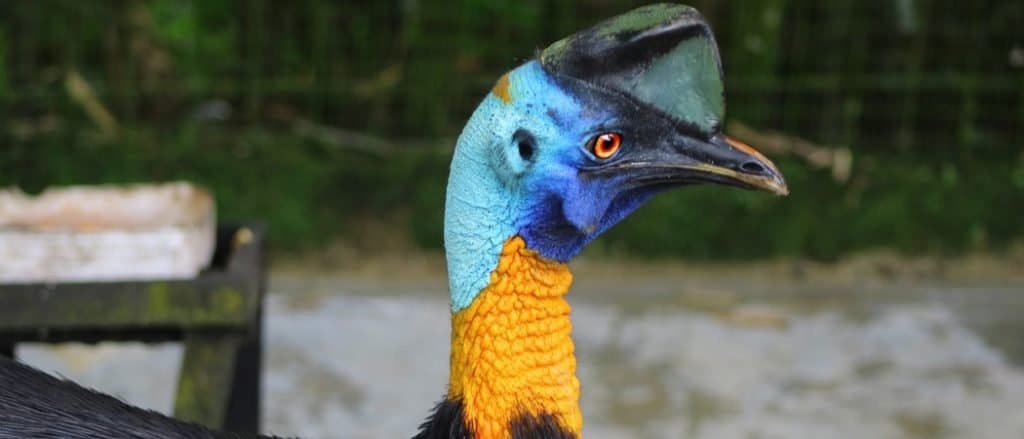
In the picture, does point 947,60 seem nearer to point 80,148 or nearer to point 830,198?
point 830,198

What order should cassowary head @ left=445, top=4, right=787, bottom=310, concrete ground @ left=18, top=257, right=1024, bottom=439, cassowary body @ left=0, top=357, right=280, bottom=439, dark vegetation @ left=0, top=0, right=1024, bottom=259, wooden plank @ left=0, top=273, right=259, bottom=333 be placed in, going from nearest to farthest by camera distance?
cassowary head @ left=445, top=4, right=787, bottom=310 < cassowary body @ left=0, top=357, right=280, bottom=439 < wooden plank @ left=0, top=273, right=259, bottom=333 < concrete ground @ left=18, top=257, right=1024, bottom=439 < dark vegetation @ left=0, top=0, right=1024, bottom=259

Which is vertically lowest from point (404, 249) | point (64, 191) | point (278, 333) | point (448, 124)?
point (64, 191)

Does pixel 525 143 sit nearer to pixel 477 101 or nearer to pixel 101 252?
pixel 101 252

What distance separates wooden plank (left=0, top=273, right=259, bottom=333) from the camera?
2.54m

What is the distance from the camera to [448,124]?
525 cm

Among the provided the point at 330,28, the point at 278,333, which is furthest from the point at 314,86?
the point at 278,333

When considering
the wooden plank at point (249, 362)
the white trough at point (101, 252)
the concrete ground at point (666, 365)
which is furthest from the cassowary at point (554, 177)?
the concrete ground at point (666, 365)

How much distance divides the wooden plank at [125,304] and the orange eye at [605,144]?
122 cm

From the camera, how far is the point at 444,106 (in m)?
5.22

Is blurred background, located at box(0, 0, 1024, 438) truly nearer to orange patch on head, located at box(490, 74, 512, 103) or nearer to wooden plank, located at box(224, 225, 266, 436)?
wooden plank, located at box(224, 225, 266, 436)

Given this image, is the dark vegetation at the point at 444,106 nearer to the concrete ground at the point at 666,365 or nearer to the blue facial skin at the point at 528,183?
the concrete ground at the point at 666,365

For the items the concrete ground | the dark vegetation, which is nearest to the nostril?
the concrete ground

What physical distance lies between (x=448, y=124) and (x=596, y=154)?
12.2ft

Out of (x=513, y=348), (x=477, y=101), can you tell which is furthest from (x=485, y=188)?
(x=477, y=101)
